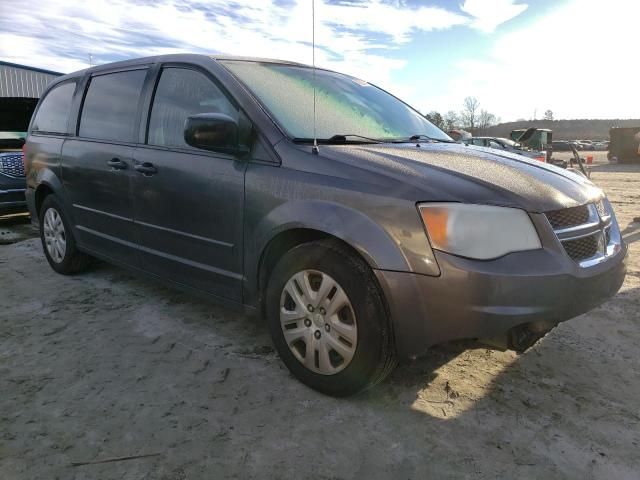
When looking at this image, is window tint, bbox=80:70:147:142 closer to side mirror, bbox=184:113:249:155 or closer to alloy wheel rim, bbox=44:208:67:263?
alloy wheel rim, bbox=44:208:67:263

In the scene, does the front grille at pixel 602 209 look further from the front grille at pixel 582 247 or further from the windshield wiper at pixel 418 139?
the windshield wiper at pixel 418 139

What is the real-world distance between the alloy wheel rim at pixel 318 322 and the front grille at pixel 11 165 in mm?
6214

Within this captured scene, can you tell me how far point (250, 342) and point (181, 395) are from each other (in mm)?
701

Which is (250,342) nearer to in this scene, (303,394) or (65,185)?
(303,394)

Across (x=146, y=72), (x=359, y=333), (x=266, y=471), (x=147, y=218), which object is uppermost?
(x=146, y=72)

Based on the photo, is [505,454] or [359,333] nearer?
[505,454]

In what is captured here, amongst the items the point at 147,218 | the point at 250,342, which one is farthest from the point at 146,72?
the point at 250,342

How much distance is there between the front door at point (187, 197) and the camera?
109 inches

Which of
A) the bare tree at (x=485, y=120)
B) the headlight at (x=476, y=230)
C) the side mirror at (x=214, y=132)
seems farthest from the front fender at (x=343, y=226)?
the bare tree at (x=485, y=120)

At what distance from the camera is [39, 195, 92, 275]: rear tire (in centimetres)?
432

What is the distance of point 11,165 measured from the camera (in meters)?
7.00

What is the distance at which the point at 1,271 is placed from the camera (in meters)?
4.73

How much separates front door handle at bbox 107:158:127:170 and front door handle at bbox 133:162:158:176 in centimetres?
18

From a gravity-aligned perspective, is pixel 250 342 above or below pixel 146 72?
below
